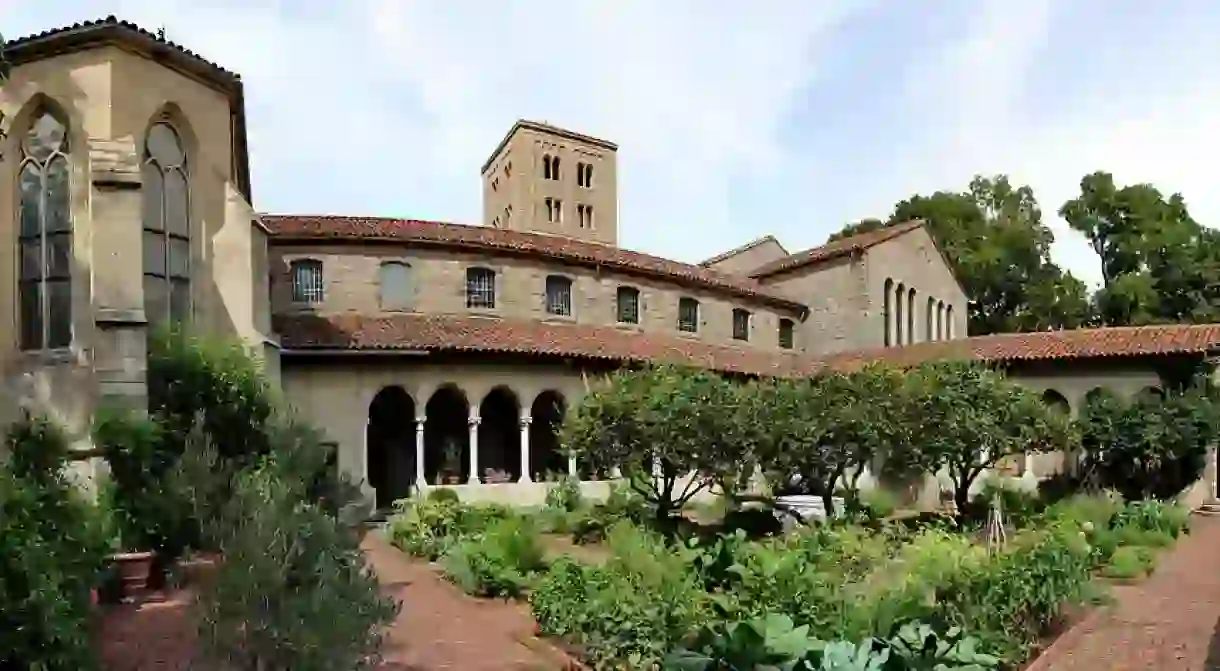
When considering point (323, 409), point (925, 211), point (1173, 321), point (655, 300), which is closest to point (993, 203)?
point (925, 211)

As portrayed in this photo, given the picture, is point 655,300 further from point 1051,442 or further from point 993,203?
point 993,203

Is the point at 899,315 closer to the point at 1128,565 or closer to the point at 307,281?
the point at 307,281

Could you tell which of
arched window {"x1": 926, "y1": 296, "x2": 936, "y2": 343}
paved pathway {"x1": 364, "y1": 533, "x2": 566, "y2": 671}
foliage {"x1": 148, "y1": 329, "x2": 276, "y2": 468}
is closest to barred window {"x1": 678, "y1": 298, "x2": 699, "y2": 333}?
arched window {"x1": 926, "y1": 296, "x2": 936, "y2": 343}

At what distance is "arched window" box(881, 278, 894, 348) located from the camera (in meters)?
37.9

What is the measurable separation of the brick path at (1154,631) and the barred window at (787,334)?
2268 centimetres

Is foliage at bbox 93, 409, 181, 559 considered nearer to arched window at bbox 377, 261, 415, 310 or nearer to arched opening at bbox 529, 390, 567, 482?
arched window at bbox 377, 261, 415, 310

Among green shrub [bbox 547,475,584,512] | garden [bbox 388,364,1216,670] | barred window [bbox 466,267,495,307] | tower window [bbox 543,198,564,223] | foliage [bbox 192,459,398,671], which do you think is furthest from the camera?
tower window [bbox 543,198,564,223]

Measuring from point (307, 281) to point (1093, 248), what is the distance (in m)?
44.3

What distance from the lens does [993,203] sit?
56.3 metres

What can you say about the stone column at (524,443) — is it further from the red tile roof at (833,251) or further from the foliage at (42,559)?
the foliage at (42,559)

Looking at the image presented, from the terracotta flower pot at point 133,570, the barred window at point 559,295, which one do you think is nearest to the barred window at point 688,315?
the barred window at point 559,295

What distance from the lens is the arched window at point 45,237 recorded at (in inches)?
639

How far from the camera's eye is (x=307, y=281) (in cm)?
2744

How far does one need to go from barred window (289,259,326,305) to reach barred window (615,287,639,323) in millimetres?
9784
